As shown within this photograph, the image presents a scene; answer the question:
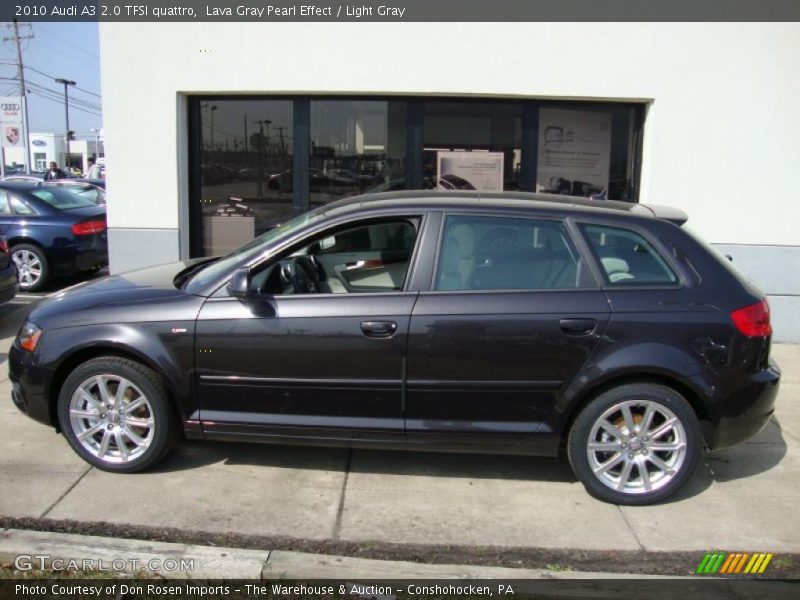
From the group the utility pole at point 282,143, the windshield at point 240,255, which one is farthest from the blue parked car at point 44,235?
the windshield at point 240,255

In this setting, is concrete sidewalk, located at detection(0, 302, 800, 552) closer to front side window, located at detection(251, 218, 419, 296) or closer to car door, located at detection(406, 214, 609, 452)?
car door, located at detection(406, 214, 609, 452)

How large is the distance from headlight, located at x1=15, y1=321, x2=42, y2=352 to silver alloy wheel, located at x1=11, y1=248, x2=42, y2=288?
5.62 metres

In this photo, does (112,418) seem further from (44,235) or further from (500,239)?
(44,235)

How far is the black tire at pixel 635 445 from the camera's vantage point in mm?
3658

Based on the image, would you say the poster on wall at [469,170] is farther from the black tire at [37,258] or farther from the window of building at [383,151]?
the black tire at [37,258]

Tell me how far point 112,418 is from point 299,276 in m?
1.37

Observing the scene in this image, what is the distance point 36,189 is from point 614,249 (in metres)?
8.65

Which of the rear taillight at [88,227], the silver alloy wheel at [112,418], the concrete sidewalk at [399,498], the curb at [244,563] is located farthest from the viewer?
the rear taillight at [88,227]

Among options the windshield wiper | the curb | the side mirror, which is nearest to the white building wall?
the windshield wiper

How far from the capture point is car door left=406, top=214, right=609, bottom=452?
3604mm

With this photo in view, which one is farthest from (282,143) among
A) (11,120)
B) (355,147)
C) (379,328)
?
(11,120)

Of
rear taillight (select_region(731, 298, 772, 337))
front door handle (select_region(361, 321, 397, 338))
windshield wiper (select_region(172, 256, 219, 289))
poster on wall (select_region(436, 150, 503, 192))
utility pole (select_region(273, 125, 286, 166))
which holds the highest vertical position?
utility pole (select_region(273, 125, 286, 166))

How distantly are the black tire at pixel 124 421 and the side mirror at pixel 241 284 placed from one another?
69 centimetres

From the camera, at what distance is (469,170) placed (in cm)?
769
